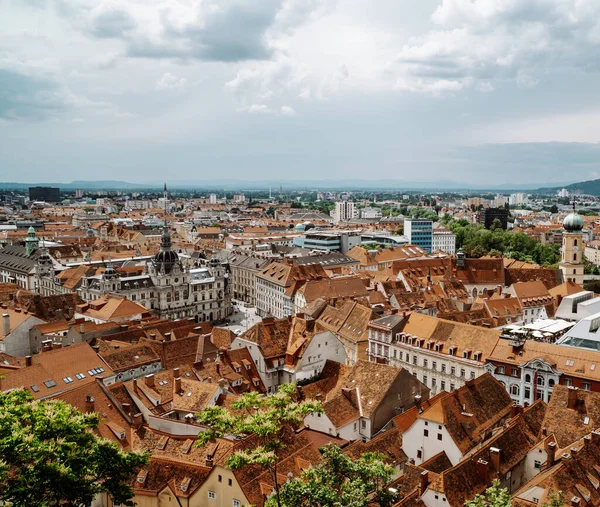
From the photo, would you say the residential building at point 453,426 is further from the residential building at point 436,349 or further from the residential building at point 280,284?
the residential building at point 280,284

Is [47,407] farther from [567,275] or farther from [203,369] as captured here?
[567,275]

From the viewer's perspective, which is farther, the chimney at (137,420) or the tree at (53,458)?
the chimney at (137,420)

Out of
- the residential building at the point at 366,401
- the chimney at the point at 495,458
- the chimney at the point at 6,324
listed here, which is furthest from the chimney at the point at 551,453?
the chimney at the point at 6,324

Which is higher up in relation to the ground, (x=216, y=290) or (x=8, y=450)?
(x=8, y=450)

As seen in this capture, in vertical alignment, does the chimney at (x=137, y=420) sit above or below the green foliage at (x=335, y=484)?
below

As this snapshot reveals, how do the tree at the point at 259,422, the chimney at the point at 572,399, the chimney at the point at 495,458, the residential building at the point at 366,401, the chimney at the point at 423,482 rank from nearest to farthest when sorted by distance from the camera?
the tree at the point at 259,422 → the chimney at the point at 423,482 → the chimney at the point at 495,458 → the chimney at the point at 572,399 → the residential building at the point at 366,401

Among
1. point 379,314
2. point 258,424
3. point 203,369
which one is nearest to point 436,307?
point 379,314
